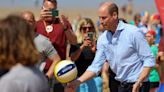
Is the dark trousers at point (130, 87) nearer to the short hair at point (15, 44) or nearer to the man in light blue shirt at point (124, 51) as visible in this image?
the man in light blue shirt at point (124, 51)

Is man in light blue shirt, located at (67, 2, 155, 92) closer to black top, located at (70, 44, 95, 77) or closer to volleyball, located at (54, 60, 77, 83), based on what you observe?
volleyball, located at (54, 60, 77, 83)

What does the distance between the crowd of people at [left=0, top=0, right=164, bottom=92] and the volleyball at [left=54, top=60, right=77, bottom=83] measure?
7 cm

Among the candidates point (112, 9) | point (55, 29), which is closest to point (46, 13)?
point (55, 29)

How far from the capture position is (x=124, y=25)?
7.00 meters

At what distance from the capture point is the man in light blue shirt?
268 inches

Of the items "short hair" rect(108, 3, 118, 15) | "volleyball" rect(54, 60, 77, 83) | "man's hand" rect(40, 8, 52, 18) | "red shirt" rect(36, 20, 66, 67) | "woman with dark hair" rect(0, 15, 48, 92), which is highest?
"woman with dark hair" rect(0, 15, 48, 92)

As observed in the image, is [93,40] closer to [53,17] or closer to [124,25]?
[53,17]

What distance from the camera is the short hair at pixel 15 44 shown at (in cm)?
381

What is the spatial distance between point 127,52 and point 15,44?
3.26 m

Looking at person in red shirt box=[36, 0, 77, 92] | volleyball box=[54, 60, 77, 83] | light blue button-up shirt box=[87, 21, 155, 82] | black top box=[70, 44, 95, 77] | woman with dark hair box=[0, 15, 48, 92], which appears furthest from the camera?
black top box=[70, 44, 95, 77]

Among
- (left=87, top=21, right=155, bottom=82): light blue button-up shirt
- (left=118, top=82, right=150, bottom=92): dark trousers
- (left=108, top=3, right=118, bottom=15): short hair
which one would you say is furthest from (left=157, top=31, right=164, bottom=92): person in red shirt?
(left=108, top=3, right=118, bottom=15): short hair

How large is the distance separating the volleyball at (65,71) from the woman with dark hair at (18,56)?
9.76 ft

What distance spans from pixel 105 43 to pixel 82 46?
1483 millimetres

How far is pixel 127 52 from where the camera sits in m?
6.93
